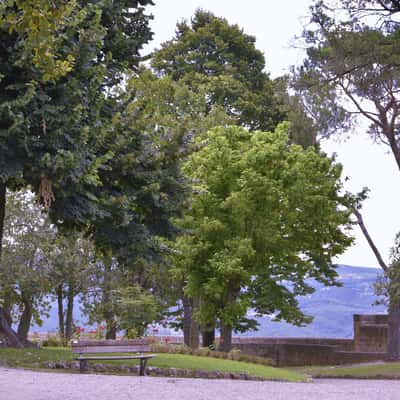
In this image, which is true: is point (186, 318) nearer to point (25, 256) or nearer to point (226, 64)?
point (25, 256)

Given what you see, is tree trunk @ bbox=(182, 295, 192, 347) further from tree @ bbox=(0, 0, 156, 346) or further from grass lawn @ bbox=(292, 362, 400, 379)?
tree @ bbox=(0, 0, 156, 346)

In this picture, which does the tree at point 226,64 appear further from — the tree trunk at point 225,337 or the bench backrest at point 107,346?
the bench backrest at point 107,346

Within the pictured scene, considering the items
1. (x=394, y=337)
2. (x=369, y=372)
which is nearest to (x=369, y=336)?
(x=394, y=337)

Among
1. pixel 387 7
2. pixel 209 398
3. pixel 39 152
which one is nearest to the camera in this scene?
pixel 209 398

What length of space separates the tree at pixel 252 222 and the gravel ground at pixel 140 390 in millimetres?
11394

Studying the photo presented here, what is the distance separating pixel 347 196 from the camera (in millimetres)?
31703

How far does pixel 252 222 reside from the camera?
2708cm

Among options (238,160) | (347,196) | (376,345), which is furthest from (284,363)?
(238,160)

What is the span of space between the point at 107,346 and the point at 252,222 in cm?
1137

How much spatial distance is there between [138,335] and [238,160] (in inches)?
300

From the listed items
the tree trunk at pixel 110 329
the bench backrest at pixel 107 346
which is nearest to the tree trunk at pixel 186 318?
the tree trunk at pixel 110 329

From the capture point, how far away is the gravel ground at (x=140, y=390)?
1091 cm

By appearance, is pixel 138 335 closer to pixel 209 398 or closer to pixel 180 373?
pixel 180 373

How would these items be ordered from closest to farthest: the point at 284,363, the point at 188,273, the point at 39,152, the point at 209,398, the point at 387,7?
the point at 209,398, the point at 39,152, the point at 387,7, the point at 188,273, the point at 284,363
